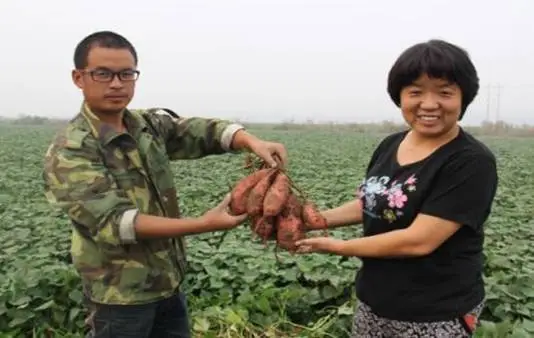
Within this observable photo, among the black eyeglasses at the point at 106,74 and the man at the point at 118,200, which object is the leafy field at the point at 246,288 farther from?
the black eyeglasses at the point at 106,74

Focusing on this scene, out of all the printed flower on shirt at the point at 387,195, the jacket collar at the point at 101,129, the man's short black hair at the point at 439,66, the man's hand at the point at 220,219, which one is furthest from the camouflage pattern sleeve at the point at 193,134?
the man's short black hair at the point at 439,66

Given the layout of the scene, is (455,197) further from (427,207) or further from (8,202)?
(8,202)

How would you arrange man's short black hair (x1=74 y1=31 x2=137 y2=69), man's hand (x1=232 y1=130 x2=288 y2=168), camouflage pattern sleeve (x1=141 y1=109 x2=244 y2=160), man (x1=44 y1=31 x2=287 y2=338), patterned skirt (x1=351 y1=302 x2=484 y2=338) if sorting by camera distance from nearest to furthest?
patterned skirt (x1=351 y1=302 x2=484 y2=338), man (x1=44 y1=31 x2=287 y2=338), man's short black hair (x1=74 y1=31 x2=137 y2=69), man's hand (x1=232 y1=130 x2=288 y2=168), camouflage pattern sleeve (x1=141 y1=109 x2=244 y2=160)

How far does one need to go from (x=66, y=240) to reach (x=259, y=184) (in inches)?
126

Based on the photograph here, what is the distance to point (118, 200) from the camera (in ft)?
6.98

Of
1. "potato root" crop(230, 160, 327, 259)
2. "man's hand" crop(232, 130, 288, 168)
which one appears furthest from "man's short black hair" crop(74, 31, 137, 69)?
"potato root" crop(230, 160, 327, 259)

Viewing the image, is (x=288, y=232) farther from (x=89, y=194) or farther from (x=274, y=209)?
(x=89, y=194)

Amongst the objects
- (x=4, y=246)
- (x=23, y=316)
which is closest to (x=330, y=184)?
(x=4, y=246)

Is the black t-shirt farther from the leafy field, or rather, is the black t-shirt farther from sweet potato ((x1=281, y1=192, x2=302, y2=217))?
the leafy field

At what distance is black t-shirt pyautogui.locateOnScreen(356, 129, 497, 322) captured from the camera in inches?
75.6

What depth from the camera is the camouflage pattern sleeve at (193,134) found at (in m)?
2.64

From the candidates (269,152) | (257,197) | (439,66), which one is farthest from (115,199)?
(439,66)

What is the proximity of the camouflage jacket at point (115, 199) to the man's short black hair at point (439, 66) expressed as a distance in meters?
1.04

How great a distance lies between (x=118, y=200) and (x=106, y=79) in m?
0.47
